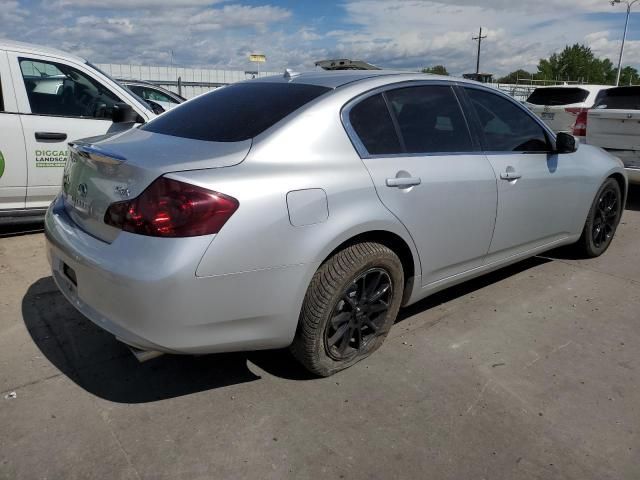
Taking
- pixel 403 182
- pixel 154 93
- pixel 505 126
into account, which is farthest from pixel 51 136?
pixel 154 93

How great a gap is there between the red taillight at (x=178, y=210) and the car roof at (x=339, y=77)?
111 cm

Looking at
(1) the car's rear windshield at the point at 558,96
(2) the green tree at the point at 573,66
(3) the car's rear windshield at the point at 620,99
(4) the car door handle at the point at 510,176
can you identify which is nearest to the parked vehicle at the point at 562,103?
(1) the car's rear windshield at the point at 558,96

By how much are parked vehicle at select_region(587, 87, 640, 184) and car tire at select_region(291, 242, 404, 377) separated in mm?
5322

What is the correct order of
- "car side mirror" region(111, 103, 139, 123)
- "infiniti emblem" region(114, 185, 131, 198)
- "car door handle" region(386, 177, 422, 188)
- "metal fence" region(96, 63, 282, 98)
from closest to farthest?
"infiniti emblem" region(114, 185, 131, 198), "car door handle" region(386, 177, 422, 188), "car side mirror" region(111, 103, 139, 123), "metal fence" region(96, 63, 282, 98)

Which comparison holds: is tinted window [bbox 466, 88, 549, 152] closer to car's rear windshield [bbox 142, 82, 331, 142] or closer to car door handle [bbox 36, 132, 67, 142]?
car's rear windshield [bbox 142, 82, 331, 142]

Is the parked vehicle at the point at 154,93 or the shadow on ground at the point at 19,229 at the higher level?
the parked vehicle at the point at 154,93

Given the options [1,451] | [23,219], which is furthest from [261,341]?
[23,219]

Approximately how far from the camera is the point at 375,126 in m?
2.91

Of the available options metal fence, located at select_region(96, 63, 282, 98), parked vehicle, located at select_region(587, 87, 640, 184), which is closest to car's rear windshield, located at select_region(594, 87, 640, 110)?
parked vehicle, located at select_region(587, 87, 640, 184)

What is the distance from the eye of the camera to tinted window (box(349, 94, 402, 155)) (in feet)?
9.29

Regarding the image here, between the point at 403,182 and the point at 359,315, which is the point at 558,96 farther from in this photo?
the point at 359,315

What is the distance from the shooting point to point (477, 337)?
341 centimetres

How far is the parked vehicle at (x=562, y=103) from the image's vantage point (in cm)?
927

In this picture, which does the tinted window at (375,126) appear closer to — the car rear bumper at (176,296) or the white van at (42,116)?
the car rear bumper at (176,296)
